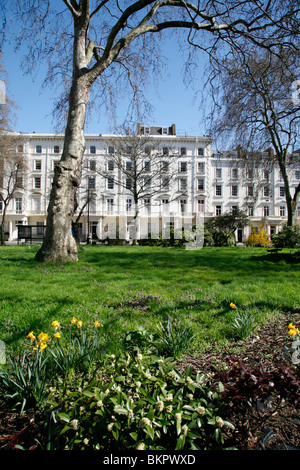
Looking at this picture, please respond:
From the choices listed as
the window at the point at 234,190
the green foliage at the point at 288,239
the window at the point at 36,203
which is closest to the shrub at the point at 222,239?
the green foliage at the point at 288,239

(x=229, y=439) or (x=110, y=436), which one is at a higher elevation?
(x=110, y=436)

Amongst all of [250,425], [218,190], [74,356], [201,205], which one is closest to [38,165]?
[201,205]

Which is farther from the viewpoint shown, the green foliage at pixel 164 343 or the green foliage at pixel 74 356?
the green foliage at pixel 164 343

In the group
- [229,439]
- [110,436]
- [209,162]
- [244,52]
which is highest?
[209,162]

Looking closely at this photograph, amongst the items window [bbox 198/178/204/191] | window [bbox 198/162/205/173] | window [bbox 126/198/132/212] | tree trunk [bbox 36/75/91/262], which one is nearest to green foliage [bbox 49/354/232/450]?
tree trunk [bbox 36/75/91/262]

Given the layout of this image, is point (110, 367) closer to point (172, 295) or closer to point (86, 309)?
point (86, 309)

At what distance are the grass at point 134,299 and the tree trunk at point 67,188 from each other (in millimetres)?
960

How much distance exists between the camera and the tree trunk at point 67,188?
7.91 meters

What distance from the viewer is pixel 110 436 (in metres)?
1.43

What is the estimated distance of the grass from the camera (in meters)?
3.16

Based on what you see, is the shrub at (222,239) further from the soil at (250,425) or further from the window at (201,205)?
the window at (201,205)

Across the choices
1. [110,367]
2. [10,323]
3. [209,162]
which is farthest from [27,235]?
[209,162]

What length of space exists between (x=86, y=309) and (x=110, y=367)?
1.62 meters
